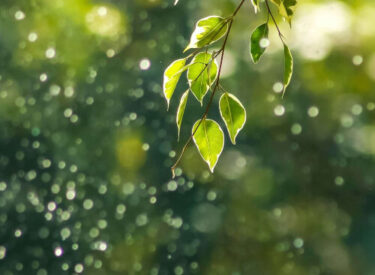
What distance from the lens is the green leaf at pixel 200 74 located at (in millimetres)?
496

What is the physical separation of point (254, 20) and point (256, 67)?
0.61 ft

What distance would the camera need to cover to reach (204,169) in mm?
2662

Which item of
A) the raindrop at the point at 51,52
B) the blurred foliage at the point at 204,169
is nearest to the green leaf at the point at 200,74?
the blurred foliage at the point at 204,169

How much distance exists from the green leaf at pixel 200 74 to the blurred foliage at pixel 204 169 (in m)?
2.09

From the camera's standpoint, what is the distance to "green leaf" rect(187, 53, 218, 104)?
1.63 ft

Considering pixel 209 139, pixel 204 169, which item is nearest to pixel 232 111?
pixel 209 139

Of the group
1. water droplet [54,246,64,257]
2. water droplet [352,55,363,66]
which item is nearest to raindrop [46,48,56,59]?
water droplet [54,246,64,257]

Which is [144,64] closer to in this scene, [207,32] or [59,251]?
[59,251]

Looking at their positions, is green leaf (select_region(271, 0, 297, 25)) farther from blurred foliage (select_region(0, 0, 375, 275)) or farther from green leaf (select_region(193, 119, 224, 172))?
blurred foliage (select_region(0, 0, 375, 275))

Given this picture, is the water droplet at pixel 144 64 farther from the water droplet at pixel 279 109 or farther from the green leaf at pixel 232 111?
the green leaf at pixel 232 111

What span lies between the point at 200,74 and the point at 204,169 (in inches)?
85.4

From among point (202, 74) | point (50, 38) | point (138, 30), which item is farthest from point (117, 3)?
point (202, 74)

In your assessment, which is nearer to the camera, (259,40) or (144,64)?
(259,40)

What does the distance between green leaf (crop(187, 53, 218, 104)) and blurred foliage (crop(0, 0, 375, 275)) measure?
2.09 meters
